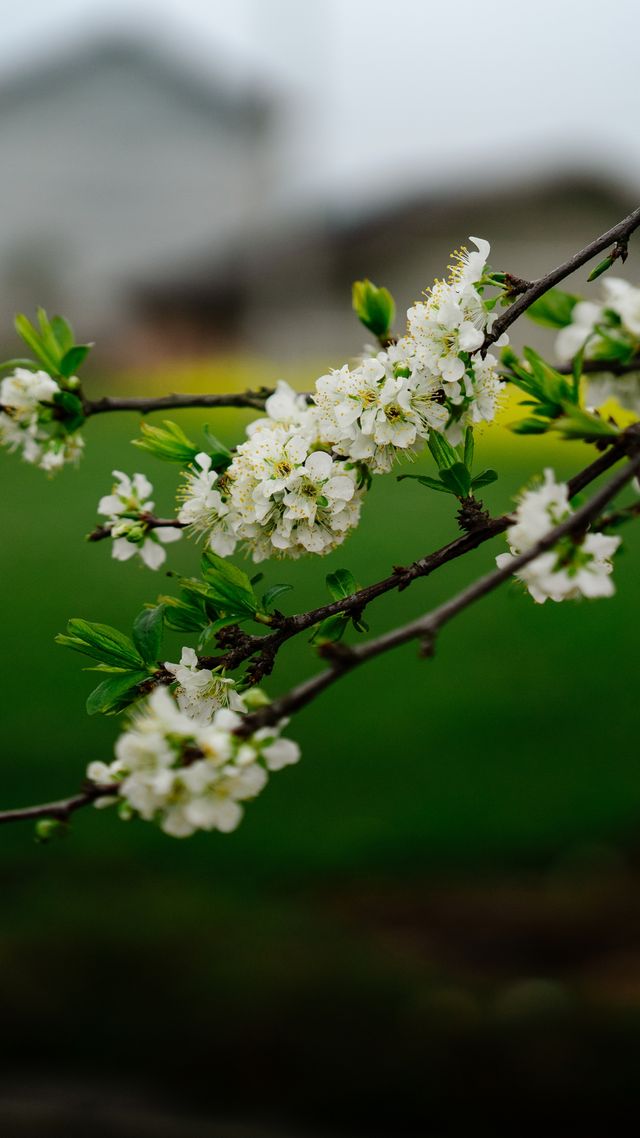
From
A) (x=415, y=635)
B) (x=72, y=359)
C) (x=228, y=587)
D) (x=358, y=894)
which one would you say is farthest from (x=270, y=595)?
(x=358, y=894)

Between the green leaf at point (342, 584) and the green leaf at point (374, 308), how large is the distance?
0.27m

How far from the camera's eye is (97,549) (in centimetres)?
586

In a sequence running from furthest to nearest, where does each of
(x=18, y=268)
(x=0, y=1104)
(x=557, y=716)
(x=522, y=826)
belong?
(x=18, y=268) < (x=557, y=716) < (x=522, y=826) < (x=0, y=1104)

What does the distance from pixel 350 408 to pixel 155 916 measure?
211 centimetres

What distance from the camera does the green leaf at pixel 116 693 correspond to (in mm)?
1051

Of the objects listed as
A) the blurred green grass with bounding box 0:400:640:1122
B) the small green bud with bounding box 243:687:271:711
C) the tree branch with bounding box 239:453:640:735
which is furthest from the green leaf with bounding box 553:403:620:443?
the small green bud with bounding box 243:687:271:711

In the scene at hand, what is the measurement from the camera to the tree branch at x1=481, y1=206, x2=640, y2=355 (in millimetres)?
969

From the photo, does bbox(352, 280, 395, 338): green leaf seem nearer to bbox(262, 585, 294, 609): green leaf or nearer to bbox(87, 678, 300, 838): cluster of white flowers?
bbox(262, 585, 294, 609): green leaf

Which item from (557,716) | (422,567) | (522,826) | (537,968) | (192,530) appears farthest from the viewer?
(557,716)

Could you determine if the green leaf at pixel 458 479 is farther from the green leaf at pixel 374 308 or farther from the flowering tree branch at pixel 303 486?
the green leaf at pixel 374 308

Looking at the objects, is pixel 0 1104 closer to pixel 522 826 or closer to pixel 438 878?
pixel 438 878

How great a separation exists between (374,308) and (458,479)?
22 centimetres

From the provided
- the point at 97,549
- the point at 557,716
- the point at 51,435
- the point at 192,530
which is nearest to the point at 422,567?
the point at 192,530

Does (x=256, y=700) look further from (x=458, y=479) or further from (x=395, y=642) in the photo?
(x=458, y=479)
